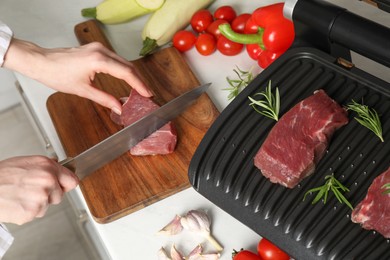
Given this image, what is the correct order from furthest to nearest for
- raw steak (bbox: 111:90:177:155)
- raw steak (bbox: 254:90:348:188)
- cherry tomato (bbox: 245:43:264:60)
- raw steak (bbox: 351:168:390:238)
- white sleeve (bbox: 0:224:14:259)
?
cherry tomato (bbox: 245:43:264:60) → raw steak (bbox: 111:90:177:155) → white sleeve (bbox: 0:224:14:259) → raw steak (bbox: 254:90:348:188) → raw steak (bbox: 351:168:390:238)

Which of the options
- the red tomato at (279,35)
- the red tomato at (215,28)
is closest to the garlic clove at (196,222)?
the red tomato at (279,35)

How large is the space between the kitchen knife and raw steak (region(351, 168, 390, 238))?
659mm

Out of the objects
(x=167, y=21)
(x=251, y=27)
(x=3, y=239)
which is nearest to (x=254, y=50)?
(x=251, y=27)

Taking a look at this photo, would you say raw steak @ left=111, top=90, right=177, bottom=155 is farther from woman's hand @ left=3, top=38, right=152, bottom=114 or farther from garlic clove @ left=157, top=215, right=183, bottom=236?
garlic clove @ left=157, top=215, right=183, bottom=236

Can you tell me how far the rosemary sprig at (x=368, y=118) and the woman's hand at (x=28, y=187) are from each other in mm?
743

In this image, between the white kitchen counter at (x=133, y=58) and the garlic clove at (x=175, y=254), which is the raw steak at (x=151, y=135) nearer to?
the white kitchen counter at (x=133, y=58)

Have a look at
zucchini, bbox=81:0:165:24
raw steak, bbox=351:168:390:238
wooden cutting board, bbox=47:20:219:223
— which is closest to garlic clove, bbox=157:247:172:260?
wooden cutting board, bbox=47:20:219:223

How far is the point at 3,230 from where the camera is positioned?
1587 mm

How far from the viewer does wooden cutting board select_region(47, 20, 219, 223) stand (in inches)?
65.8

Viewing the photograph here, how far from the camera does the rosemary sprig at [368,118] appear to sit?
55.2 inches

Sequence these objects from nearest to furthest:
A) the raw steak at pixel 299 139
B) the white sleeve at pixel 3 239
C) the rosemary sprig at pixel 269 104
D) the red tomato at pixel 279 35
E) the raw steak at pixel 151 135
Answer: the raw steak at pixel 299 139
the rosemary sprig at pixel 269 104
the white sleeve at pixel 3 239
the raw steak at pixel 151 135
the red tomato at pixel 279 35

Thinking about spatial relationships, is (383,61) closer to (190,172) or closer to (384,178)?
(384,178)

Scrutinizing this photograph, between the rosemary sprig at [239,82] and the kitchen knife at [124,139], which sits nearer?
the kitchen knife at [124,139]

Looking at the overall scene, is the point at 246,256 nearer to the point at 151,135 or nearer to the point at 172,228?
the point at 172,228
